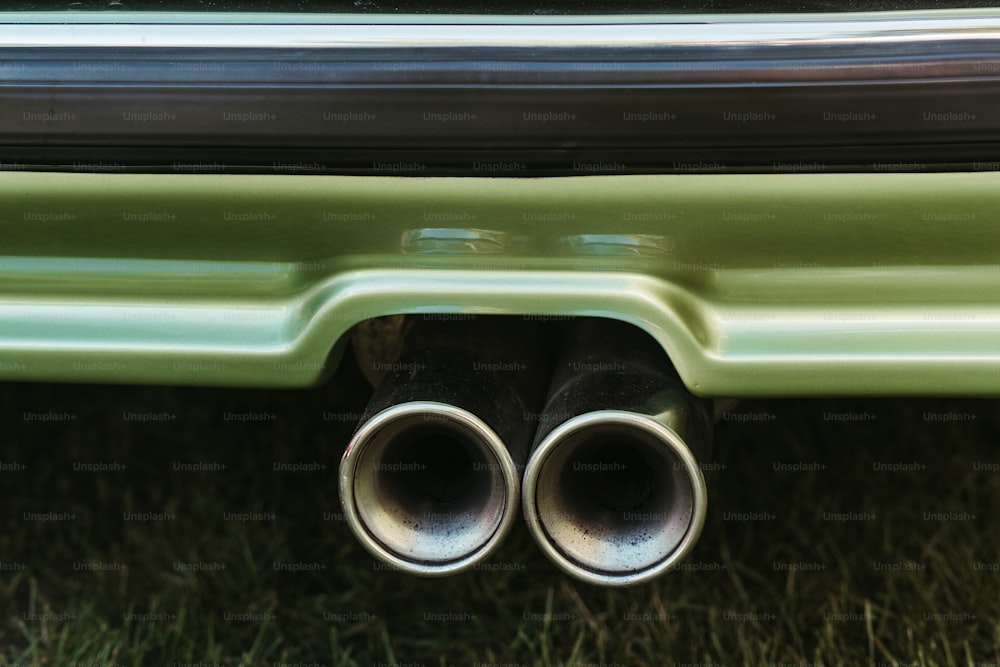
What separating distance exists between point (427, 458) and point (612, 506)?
0.26 meters

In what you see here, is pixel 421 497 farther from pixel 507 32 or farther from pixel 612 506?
pixel 507 32

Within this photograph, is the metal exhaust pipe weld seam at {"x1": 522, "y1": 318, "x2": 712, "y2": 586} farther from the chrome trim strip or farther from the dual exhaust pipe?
the chrome trim strip

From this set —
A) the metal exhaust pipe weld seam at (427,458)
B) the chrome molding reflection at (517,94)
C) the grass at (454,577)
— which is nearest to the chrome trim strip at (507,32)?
the chrome molding reflection at (517,94)

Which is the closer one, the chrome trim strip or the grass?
the chrome trim strip

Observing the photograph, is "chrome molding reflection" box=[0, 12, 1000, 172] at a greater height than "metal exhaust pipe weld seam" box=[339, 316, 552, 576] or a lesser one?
greater

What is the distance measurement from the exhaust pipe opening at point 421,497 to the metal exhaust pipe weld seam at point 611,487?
0.18 ft

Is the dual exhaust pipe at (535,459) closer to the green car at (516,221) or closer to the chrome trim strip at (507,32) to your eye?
the green car at (516,221)

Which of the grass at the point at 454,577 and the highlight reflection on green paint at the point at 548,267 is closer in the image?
the highlight reflection on green paint at the point at 548,267

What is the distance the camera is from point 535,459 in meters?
1.17

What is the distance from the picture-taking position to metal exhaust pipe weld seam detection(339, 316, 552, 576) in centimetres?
120

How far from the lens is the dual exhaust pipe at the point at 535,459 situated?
1.18 m

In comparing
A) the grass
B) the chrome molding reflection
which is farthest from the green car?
the grass

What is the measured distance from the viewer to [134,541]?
6.33ft

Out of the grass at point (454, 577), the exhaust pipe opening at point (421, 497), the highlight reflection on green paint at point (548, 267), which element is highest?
the highlight reflection on green paint at point (548, 267)
